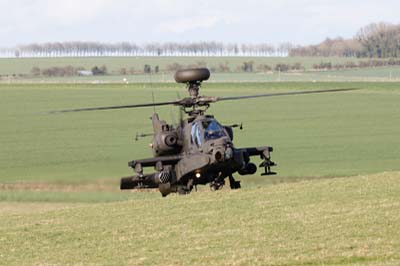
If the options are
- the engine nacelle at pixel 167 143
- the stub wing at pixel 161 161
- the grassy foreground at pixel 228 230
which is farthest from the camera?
the engine nacelle at pixel 167 143

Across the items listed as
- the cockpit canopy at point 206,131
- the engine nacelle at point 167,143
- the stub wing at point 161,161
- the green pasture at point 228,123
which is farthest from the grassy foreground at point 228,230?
the green pasture at point 228,123

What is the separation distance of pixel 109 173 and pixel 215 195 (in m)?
13.5

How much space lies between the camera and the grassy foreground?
54.5ft

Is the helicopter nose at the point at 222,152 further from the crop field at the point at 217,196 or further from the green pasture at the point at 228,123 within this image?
the green pasture at the point at 228,123

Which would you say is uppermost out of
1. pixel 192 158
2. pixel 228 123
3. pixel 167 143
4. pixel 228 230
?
pixel 167 143

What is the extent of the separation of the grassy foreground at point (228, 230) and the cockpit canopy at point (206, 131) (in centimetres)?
142

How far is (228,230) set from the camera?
63.7ft

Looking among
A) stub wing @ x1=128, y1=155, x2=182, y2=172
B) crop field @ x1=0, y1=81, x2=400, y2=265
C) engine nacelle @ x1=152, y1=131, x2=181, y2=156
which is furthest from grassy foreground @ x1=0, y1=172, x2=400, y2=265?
engine nacelle @ x1=152, y1=131, x2=181, y2=156

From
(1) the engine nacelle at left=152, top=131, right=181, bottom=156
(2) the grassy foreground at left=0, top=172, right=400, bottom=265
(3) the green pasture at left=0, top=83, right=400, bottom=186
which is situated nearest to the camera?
(2) the grassy foreground at left=0, top=172, right=400, bottom=265

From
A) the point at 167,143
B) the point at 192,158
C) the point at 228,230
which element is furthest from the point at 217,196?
the point at 228,230

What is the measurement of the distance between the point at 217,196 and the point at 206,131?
2.11 meters

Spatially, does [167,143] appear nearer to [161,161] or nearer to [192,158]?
[161,161]

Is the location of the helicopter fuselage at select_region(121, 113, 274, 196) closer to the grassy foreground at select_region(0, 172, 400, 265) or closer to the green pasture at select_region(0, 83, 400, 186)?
the grassy foreground at select_region(0, 172, 400, 265)

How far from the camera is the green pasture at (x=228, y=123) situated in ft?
135
